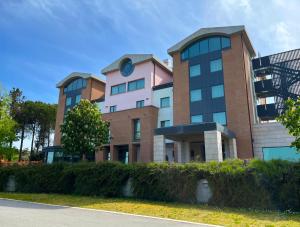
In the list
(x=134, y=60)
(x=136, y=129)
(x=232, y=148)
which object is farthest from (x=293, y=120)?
(x=134, y=60)

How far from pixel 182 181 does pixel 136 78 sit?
2442cm

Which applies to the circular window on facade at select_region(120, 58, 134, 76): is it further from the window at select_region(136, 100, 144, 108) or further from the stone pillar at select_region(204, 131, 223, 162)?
the stone pillar at select_region(204, 131, 223, 162)

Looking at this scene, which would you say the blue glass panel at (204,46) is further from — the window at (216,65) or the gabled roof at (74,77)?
the gabled roof at (74,77)

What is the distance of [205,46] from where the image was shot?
3219cm

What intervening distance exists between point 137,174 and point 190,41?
845 inches

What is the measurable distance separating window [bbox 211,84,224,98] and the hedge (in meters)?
16.4

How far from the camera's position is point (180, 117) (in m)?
31.5

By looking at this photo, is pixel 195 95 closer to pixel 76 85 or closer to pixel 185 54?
pixel 185 54

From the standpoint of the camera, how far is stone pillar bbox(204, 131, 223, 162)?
22.2m

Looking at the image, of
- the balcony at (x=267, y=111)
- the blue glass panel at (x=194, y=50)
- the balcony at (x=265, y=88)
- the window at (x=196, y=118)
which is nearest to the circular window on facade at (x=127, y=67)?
the blue glass panel at (x=194, y=50)

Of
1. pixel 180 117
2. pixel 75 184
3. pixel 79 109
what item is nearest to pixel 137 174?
pixel 75 184

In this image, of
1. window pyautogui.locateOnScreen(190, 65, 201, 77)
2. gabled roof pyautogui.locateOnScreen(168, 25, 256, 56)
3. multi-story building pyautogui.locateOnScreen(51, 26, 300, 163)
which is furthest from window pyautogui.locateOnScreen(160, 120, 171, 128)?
gabled roof pyautogui.locateOnScreen(168, 25, 256, 56)

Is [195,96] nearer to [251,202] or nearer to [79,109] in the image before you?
[79,109]

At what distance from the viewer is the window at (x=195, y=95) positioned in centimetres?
3107
